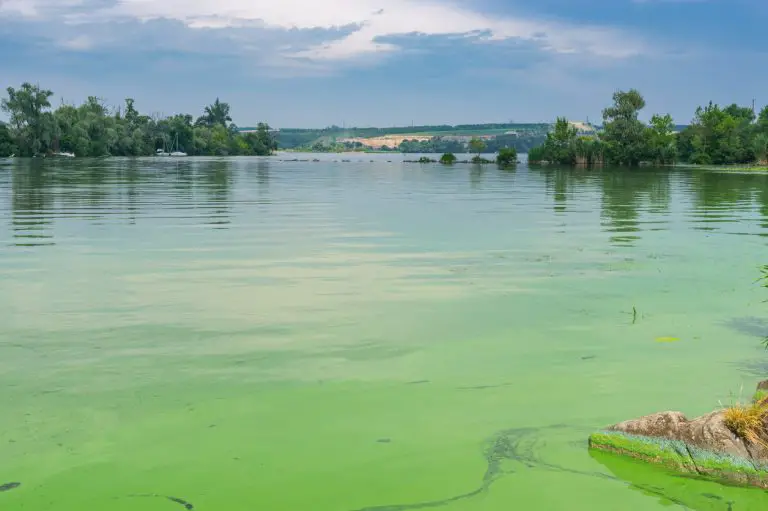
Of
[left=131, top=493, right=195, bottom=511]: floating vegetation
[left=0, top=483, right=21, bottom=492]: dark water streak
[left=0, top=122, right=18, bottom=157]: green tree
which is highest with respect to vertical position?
[left=0, top=122, right=18, bottom=157]: green tree

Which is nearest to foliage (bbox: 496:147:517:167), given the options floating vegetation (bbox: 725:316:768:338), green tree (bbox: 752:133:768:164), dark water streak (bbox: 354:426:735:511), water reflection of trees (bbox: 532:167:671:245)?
green tree (bbox: 752:133:768:164)

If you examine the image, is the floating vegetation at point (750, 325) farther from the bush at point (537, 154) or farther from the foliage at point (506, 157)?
the bush at point (537, 154)

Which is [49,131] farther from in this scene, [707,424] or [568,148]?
[707,424]

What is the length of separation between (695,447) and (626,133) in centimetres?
9677

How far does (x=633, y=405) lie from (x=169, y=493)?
182 inches

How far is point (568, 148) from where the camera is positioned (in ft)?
343

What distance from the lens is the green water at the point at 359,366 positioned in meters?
6.59

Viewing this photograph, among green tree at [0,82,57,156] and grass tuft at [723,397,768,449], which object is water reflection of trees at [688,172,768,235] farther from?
green tree at [0,82,57,156]

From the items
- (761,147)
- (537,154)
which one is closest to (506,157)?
(537,154)

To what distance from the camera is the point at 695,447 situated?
6566 mm

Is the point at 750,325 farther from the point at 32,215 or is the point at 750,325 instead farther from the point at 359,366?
the point at 32,215

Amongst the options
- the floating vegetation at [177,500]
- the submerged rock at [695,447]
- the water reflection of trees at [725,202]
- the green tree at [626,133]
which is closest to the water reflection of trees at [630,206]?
the water reflection of trees at [725,202]

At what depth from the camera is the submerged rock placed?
635 centimetres

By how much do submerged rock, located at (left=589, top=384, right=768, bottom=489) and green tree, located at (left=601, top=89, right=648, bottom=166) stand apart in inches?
3793
